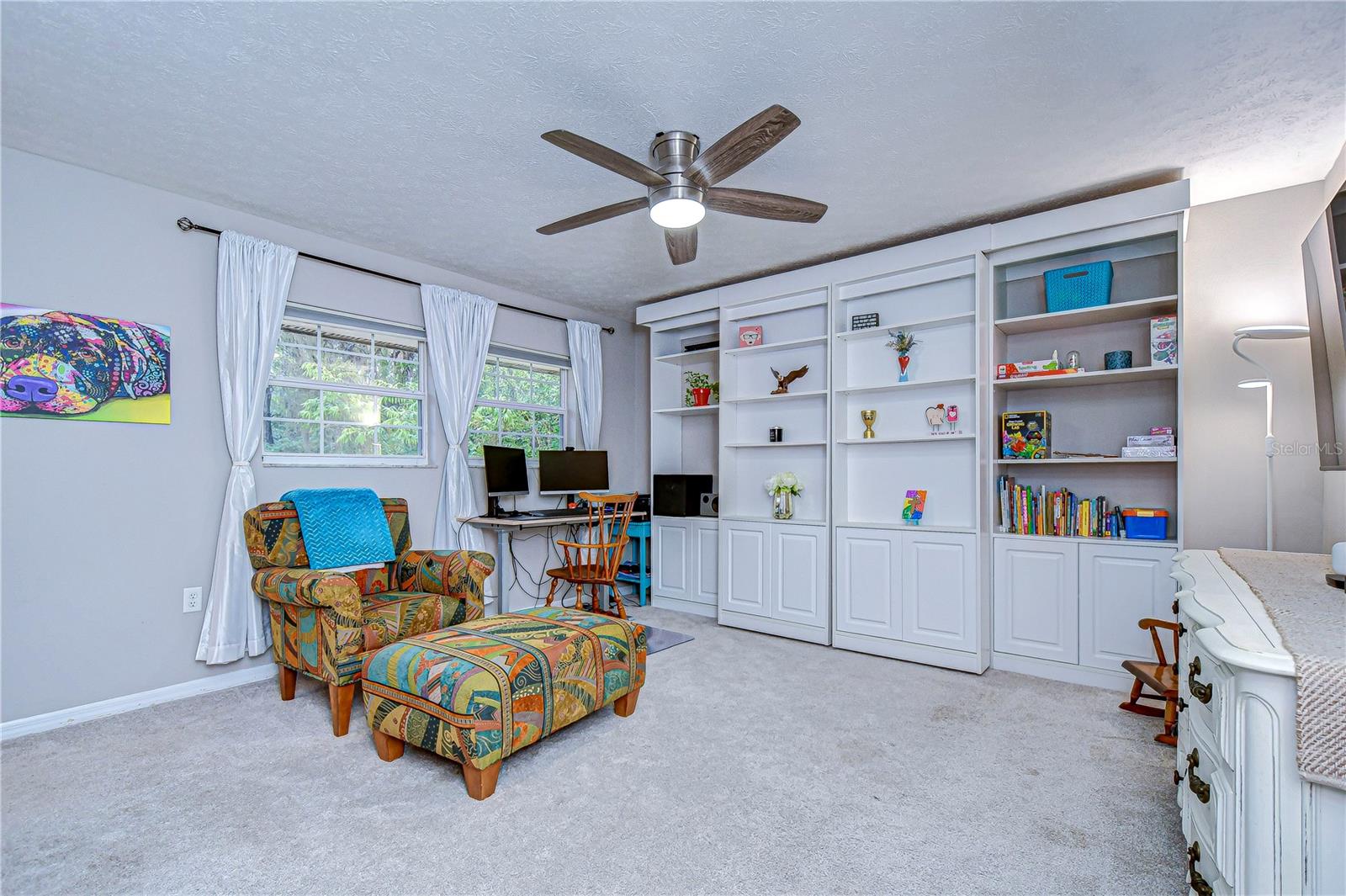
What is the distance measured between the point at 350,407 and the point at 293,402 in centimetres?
33

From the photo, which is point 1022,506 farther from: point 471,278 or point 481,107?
point 471,278

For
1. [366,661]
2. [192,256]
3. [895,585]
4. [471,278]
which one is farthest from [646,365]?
[366,661]

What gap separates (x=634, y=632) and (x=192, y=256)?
10.0ft

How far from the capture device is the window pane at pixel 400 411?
413cm

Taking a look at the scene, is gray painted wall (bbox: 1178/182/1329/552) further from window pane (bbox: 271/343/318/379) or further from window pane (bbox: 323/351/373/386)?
window pane (bbox: 271/343/318/379)

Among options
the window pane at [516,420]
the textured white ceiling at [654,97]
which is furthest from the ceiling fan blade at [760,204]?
the window pane at [516,420]

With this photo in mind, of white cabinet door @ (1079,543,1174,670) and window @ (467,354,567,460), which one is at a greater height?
window @ (467,354,567,460)

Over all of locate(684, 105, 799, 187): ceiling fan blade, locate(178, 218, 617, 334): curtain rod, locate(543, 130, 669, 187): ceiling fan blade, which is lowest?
locate(543, 130, 669, 187): ceiling fan blade

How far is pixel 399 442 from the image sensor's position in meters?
4.20

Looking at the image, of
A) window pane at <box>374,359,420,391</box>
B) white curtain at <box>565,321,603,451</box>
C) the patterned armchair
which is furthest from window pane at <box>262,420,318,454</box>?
white curtain at <box>565,321,603,451</box>

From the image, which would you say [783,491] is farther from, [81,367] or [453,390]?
[81,367]

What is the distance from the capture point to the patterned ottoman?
2113 millimetres

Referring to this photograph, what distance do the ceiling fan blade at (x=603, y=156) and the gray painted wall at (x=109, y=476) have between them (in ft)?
7.85

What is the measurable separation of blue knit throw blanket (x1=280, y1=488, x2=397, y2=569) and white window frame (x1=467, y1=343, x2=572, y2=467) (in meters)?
1.17
